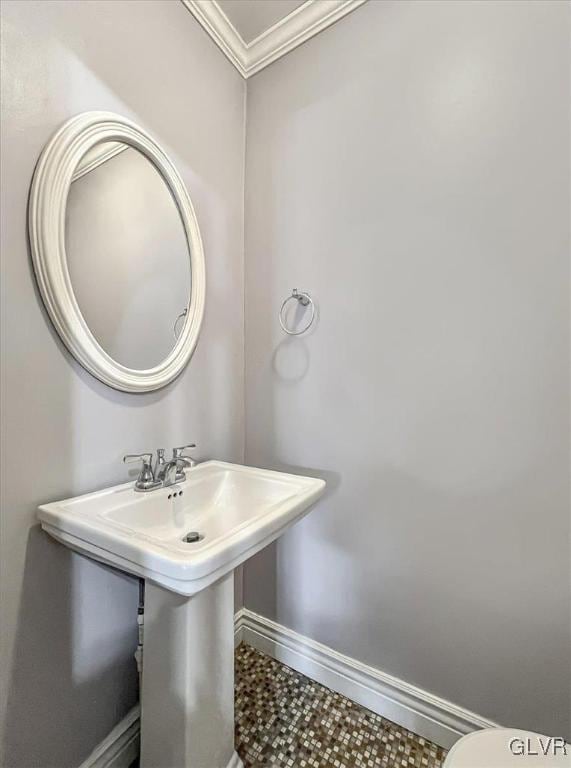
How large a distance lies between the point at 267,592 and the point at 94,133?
1738mm

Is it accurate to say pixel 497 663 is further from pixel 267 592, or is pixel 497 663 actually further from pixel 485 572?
pixel 267 592

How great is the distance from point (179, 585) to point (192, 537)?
0.41 meters

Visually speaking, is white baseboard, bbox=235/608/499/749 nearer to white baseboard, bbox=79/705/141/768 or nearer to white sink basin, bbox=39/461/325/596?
white baseboard, bbox=79/705/141/768

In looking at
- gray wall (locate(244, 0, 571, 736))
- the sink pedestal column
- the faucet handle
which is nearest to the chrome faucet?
the faucet handle

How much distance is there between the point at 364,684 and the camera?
1194 millimetres

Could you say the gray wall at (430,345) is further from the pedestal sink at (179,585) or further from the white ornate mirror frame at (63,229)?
the white ornate mirror frame at (63,229)

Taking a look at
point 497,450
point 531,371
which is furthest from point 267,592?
point 531,371

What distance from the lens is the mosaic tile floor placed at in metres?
1.02

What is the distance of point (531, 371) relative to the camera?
3.09ft

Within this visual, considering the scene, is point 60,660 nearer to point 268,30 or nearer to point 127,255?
Result: point 127,255

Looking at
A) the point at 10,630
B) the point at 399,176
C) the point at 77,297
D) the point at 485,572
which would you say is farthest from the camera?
the point at 399,176

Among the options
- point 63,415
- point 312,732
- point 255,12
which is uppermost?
point 255,12

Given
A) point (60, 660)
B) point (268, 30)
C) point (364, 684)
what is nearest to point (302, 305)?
point (268, 30)

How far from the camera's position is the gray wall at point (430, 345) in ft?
3.06
